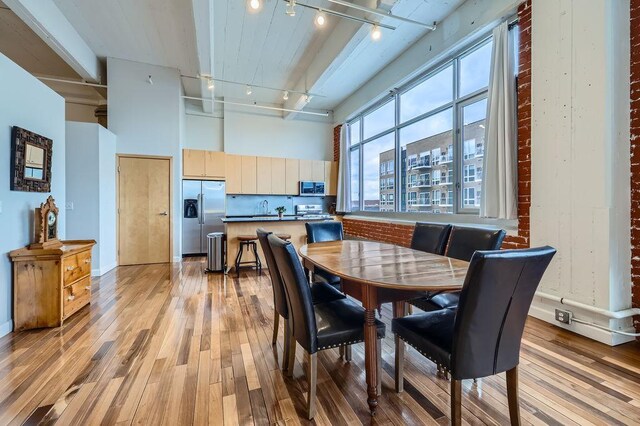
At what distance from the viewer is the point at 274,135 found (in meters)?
7.23

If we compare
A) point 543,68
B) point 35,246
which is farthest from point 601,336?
point 35,246

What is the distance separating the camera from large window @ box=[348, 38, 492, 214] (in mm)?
3688

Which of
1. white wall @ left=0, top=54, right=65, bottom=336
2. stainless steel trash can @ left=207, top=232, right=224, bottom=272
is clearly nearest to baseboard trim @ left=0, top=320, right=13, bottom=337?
white wall @ left=0, top=54, right=65, bottom=336

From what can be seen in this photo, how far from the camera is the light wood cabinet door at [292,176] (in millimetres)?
6984

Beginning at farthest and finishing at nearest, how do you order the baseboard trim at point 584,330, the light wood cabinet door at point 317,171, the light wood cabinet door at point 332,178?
the light wood cabinet door at point 332,178, the light wood cabinet door at point 317,171, the baseboard trim at point 584,330

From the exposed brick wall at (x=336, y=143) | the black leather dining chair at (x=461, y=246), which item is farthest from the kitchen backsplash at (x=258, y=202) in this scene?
the black leather dining chair at (x=461, y=246)

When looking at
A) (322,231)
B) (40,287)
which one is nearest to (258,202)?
(322,231)

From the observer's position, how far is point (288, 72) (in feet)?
17.8

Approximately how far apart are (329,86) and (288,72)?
0.94 m

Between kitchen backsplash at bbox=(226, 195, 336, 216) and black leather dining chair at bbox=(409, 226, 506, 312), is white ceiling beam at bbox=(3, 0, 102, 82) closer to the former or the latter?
kitchen backsplash at bbox=(226, 195, 336, 216)

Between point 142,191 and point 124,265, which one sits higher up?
point 142,191

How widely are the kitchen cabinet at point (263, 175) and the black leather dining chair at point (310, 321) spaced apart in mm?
5249

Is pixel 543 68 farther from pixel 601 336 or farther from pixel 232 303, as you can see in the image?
pixel 232 303

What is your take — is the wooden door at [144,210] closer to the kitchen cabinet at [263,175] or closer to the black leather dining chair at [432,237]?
the kitchen cabinet at [263,175]
